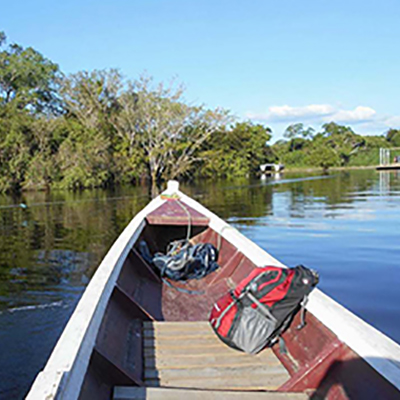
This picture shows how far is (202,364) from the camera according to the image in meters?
2.94

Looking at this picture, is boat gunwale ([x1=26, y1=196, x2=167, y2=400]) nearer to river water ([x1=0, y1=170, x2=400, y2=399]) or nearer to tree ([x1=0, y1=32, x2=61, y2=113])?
river water ([x1=0, y1=170, x2=400, y2=399])

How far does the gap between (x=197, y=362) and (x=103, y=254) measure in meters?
6.32

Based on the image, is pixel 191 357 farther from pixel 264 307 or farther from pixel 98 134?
pixel 98 134

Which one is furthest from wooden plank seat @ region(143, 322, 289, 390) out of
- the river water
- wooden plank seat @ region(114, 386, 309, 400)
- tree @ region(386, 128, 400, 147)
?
tree @ region(386, 128, 400, 147)

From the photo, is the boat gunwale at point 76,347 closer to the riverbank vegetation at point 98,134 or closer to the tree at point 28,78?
the riverbank vegetation at point 98,134

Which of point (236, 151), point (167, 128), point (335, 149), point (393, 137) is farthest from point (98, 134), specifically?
point (393, 137)

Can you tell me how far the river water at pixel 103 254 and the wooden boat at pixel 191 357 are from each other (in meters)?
1.26

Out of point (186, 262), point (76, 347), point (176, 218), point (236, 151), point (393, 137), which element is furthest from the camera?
point (393, 137)

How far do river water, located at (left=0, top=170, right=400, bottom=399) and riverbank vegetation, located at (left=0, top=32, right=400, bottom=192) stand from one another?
1293 cm

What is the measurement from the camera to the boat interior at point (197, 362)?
230cm

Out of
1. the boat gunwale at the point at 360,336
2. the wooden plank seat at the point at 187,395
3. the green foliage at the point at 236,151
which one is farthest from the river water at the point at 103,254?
the green foliage at the point at 236,151

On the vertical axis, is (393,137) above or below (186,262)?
above

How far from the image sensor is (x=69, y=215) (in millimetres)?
15602

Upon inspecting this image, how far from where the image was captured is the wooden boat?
1.98 m
